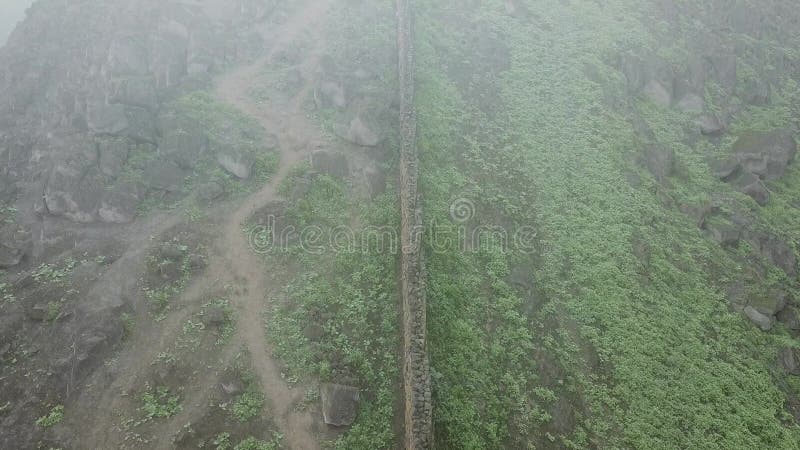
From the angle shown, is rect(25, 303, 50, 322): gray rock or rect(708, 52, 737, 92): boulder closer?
rect(25, 303, 50, 322): gray rock

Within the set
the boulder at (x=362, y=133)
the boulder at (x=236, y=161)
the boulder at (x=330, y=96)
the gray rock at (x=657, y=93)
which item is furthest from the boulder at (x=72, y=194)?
the gray rock at (x=657, y=93)

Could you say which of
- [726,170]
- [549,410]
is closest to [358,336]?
[549,410]

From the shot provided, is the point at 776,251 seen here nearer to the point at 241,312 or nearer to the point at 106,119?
the point at 241,312

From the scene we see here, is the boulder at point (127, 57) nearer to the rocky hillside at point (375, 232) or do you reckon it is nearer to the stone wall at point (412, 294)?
the rocky hillside at point (375, 232)

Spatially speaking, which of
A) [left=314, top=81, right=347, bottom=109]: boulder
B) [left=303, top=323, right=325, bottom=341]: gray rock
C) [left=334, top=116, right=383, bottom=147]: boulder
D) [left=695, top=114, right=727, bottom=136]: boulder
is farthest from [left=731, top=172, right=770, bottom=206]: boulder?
[left=303, top=323, right=325, bottom=341]: gray rock

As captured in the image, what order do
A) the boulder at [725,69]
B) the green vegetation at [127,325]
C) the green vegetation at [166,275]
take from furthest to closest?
the boulder at [725,69] → the green vegetation at [166,275] → the green vegetation at [127,325]

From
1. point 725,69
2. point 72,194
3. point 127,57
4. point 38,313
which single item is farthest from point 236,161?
point 725,69

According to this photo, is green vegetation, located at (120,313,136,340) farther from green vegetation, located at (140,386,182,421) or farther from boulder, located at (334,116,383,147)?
boulder, located at (334,116,383,147)

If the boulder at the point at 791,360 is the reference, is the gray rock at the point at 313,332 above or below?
above
